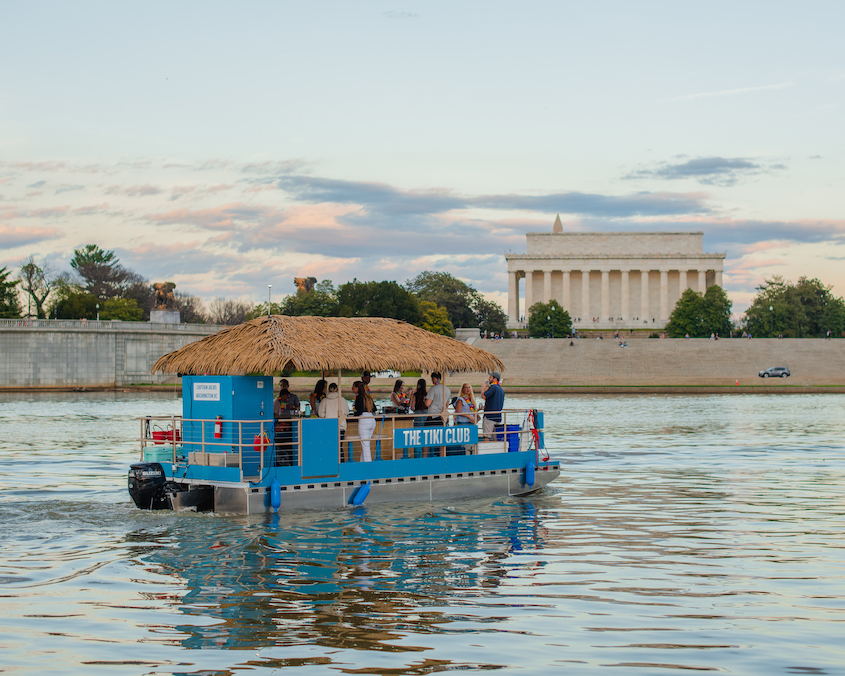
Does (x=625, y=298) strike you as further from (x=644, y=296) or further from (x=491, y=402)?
(x=491, y=402)

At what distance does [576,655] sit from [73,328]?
288ft

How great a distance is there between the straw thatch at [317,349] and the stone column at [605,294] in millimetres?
136365

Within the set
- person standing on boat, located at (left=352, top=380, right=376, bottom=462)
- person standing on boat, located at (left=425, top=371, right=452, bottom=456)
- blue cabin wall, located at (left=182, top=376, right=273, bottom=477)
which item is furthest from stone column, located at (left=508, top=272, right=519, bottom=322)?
blue cabin wall, located at (left=182, top=376, right=273, bottom=477)

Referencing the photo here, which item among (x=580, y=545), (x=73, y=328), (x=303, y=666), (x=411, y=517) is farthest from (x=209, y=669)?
(x=73, y=328)

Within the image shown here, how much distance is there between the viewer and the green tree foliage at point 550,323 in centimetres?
11969

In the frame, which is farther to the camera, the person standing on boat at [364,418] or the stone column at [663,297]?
the stone column at [663,297]

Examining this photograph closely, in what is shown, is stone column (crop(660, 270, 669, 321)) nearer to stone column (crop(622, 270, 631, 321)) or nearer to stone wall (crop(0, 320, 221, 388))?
stone column (crop(622, 270, 631, 321))

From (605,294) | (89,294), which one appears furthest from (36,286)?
(605,294)

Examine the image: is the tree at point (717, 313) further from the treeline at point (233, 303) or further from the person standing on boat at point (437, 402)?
the person standing on boat at point (437, 402)

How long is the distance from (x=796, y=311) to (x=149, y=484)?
382 feet

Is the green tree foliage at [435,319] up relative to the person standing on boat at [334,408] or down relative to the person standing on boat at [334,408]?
up

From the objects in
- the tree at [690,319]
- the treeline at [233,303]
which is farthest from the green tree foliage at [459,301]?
the tree at [690,319]

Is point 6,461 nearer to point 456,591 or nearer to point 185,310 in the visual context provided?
point 456,591

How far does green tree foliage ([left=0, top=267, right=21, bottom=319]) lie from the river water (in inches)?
3728
